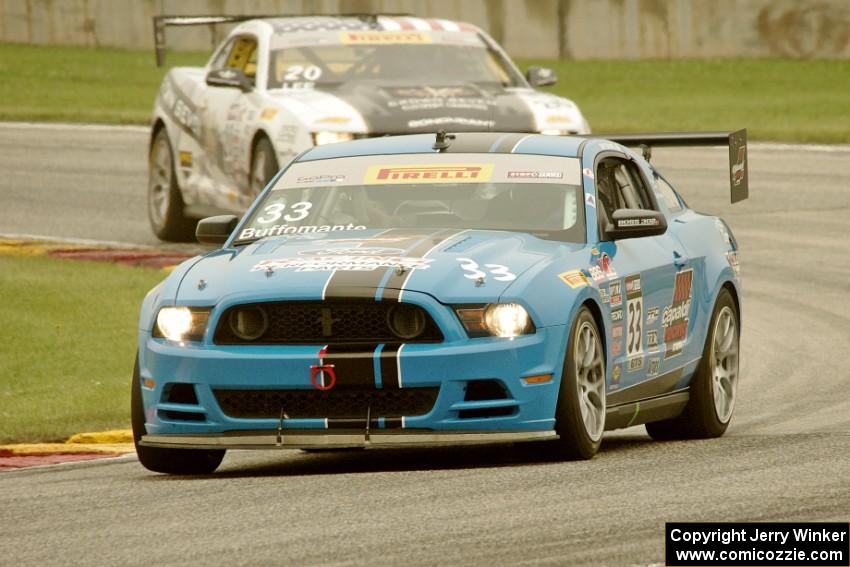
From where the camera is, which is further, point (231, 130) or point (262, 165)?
point (231, 130)

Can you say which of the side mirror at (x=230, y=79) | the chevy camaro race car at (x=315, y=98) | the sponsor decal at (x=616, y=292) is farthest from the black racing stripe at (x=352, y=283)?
the side mirror at (x=230, y=79)

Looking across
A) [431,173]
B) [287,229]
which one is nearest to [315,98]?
[431,173]

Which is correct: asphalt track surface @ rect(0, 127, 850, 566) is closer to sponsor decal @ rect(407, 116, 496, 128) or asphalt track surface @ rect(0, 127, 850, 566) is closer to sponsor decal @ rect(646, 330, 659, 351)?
sponsor decal @ rect(646, 330, 659, 351)

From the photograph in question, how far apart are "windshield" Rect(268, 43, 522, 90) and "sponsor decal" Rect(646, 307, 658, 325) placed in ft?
25.1

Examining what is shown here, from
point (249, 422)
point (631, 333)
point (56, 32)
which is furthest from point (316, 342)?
point (56, 32)

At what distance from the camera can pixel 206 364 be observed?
878 centimetres

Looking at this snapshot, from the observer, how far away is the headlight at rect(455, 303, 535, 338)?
861cm

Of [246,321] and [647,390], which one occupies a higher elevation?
[246,321]

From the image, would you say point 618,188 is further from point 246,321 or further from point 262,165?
point 262,165

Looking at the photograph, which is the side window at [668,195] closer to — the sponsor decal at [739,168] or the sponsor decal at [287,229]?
the sponsor decal at [739,168]

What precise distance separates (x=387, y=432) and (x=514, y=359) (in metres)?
0.58

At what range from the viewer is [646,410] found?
10023mm

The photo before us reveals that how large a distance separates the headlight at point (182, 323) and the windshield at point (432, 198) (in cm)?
103

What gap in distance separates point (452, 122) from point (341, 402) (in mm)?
8252
